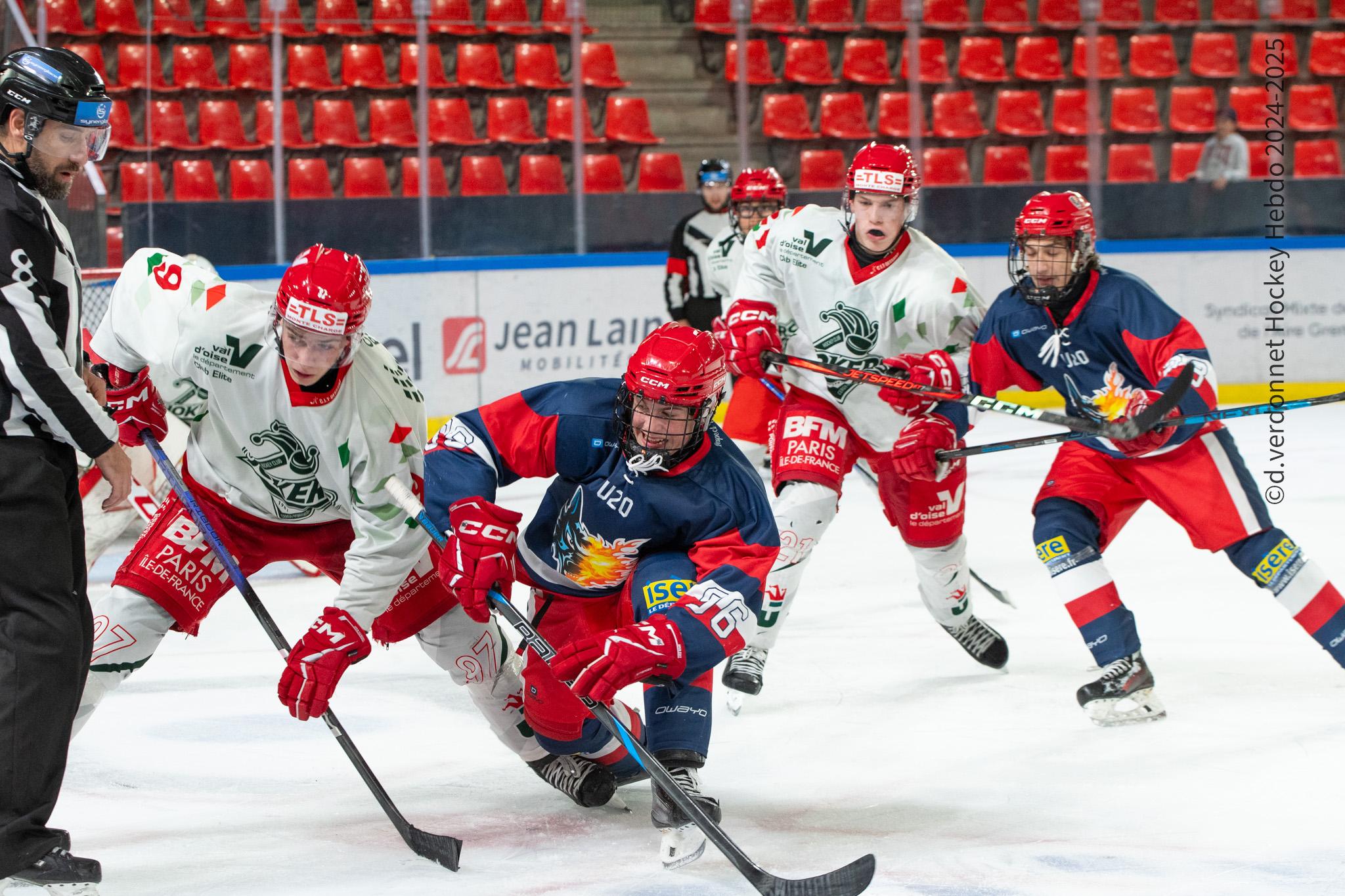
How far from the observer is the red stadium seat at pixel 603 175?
743cm

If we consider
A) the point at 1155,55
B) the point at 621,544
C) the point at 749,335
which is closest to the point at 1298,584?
the point at 749,335

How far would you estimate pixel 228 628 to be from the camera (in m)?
4.18

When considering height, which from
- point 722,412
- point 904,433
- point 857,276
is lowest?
point 722,412

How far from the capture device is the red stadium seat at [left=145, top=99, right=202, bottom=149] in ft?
22.6

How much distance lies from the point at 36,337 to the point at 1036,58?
22.3 ft

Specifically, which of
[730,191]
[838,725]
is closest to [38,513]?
[838,725]

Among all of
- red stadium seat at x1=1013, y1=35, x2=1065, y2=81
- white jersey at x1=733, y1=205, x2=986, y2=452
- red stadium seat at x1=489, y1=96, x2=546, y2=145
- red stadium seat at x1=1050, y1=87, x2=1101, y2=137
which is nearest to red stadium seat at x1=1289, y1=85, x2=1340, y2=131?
red stadium seat at x1=1050, y1=87, x2=1101, y2=137

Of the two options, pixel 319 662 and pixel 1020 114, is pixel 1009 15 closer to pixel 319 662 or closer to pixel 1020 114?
pixel 1020 114

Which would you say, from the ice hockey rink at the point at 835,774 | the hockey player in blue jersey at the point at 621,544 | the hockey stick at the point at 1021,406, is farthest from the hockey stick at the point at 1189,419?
the hockey player in blue jersey at the point at 621,544

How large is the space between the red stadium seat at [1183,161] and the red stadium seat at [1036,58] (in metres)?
0.81

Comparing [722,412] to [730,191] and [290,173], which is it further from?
[290,173]

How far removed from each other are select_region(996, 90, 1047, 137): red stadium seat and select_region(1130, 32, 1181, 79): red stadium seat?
55 cm

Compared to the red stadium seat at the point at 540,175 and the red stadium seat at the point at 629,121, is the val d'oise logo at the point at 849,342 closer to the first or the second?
the red stadium seat at the point at 540,175

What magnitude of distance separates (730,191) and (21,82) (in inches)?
171
